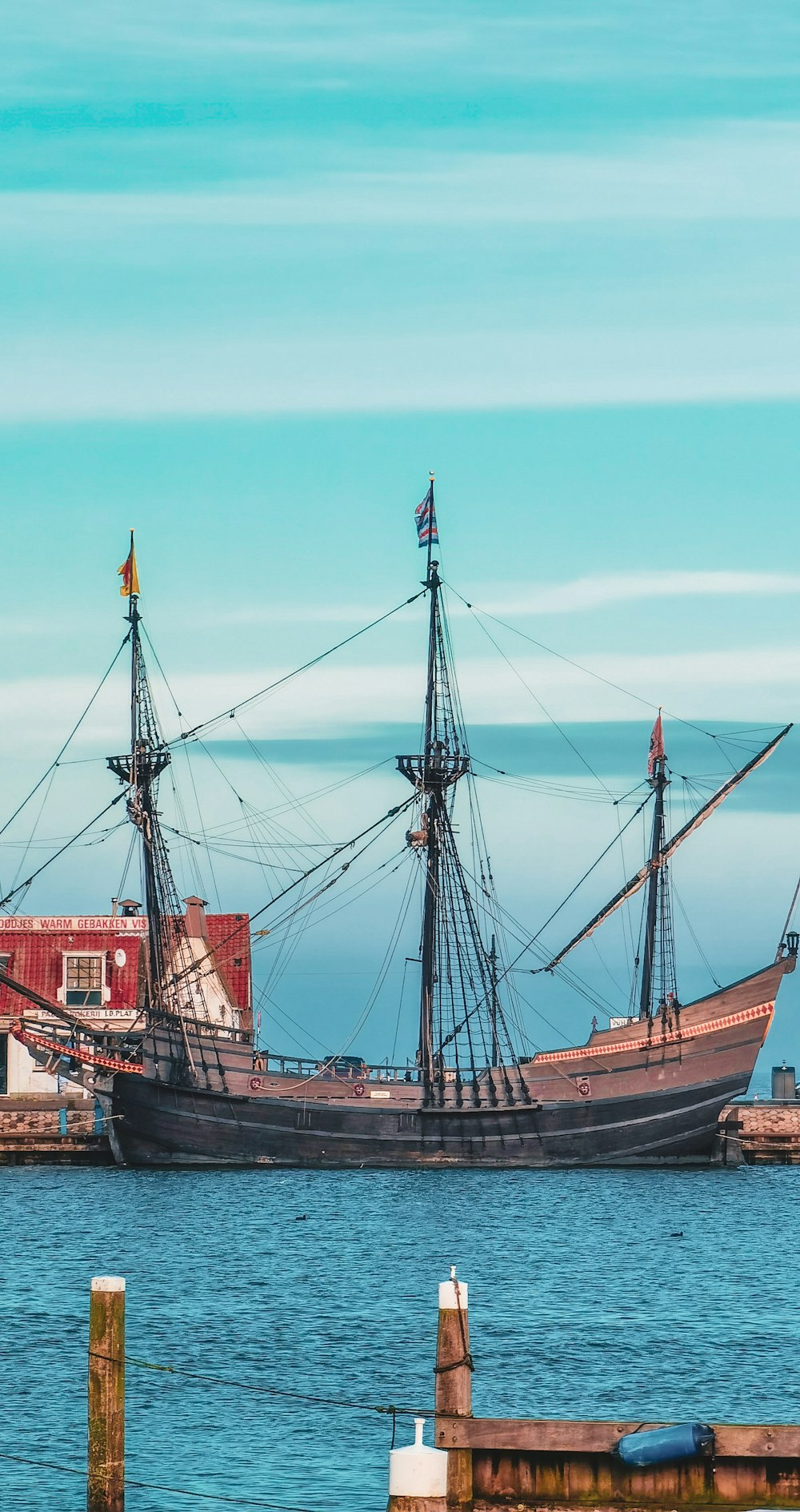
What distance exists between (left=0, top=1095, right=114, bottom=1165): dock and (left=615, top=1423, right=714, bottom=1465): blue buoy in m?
56.6

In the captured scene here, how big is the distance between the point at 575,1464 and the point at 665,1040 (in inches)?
2185

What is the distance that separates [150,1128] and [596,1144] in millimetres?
16693

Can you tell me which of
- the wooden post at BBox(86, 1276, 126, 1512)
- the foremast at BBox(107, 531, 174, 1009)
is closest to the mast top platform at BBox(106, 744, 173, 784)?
the foremast at BBox(107, 531, 174, 1009)

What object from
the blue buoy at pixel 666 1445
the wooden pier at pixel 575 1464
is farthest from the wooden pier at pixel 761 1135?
the blue buoy at pixel 666 1445

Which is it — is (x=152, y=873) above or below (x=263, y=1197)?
above

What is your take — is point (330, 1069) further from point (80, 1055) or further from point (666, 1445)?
point (666, 1445)

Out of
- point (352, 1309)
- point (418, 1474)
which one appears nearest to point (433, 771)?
point (352, 1309)

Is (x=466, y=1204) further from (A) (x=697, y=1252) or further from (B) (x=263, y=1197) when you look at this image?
(A) (x=697, y=1252)

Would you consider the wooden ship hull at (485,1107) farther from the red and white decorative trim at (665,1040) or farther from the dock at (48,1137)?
the dock at (48,1137)

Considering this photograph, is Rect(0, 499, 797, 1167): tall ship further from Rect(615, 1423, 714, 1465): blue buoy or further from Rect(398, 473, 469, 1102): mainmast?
Rect(615, 1423, 714, 1465): blue buoy

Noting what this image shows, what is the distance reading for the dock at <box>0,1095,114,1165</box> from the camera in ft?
244

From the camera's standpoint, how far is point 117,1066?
72812 millimetres

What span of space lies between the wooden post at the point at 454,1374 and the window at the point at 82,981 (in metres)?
67.3

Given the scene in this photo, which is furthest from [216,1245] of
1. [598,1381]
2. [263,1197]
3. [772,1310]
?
[598,1381]
